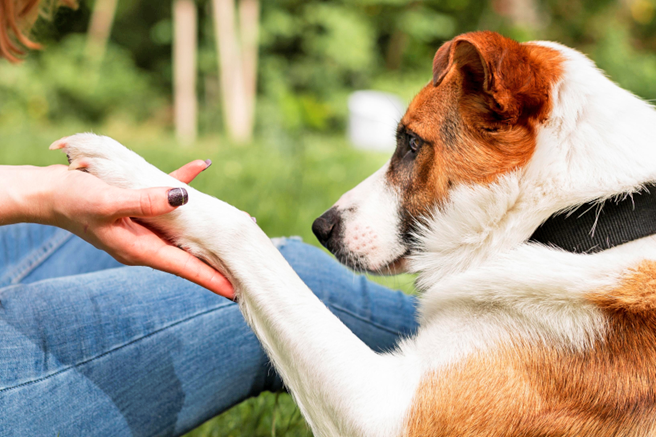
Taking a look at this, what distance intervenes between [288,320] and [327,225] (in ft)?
2.13

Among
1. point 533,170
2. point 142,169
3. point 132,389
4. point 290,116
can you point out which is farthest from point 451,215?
point 290,116

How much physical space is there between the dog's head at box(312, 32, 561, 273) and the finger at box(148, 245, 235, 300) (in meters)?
0.61

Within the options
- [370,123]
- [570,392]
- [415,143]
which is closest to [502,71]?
[415,143]

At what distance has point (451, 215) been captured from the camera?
6.27 ft

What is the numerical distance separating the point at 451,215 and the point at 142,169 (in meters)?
1.02

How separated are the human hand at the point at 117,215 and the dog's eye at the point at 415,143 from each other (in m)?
0.91

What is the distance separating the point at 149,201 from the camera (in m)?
1.43

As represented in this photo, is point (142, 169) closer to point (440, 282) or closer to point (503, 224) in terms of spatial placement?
point (440, 282)

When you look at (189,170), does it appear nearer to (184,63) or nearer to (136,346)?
(136,346)

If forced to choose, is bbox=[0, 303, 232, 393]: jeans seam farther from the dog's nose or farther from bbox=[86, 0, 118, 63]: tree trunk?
bbox=[86, 0, 118, 63]: tree trunk

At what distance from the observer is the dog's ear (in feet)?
5.80

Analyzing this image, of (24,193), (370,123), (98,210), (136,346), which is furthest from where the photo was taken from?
(370,123)

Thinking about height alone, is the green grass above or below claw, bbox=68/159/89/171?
below

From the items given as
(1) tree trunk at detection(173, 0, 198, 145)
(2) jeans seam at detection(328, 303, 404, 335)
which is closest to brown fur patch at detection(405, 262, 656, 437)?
(2) jeans seam at detection(328, 303, 404, 335)
